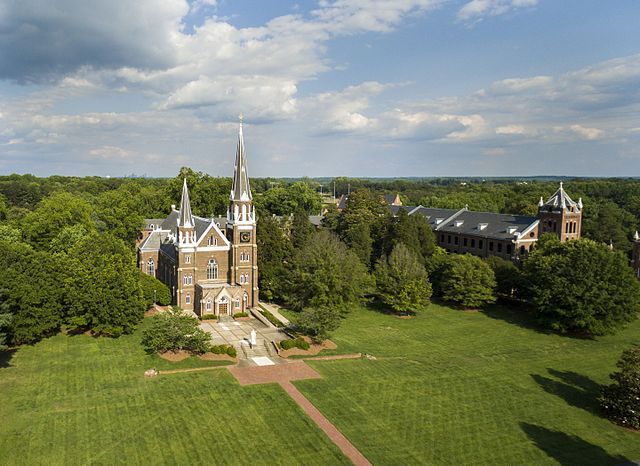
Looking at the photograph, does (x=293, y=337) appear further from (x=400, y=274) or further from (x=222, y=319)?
(x=400, y=274)

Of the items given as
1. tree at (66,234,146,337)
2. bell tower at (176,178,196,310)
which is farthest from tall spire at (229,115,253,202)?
tree at (66,234,146,337)

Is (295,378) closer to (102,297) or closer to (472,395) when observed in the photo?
(472,395)

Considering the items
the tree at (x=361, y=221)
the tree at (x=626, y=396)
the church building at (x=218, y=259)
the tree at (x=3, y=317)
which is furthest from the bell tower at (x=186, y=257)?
the tree at (x=626, y=396)

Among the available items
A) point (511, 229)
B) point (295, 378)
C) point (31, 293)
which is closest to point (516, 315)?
point (511, 229)

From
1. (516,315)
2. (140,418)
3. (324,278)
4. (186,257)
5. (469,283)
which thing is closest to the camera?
(140,418)

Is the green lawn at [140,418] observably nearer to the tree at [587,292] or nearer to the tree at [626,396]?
the tree at [626,396]

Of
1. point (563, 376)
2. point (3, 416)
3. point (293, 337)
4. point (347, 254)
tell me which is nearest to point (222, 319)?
point (293, 337)

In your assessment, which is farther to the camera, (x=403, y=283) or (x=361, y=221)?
(x=361, y=221)
